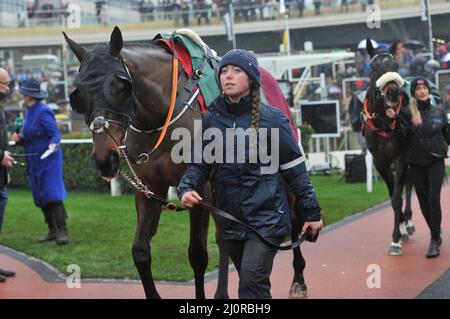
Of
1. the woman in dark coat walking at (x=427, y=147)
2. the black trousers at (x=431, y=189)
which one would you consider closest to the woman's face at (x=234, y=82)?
the woman in dark coat walking at (x=427, y=147)

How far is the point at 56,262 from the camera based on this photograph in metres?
7.52

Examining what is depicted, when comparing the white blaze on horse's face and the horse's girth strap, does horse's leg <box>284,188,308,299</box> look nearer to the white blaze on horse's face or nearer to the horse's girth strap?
the horse's girth strap

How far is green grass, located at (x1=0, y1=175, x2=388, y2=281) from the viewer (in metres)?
7.17

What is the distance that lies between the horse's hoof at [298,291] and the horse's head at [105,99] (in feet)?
7.65

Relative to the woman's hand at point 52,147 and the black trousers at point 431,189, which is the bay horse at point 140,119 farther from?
the woman's hand at point 52,147

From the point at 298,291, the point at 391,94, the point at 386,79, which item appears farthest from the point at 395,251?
the point at 298,291

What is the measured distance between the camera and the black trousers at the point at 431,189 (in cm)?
733

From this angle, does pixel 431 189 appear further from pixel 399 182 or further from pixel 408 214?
pixel 408 214

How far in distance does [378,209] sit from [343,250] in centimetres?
309

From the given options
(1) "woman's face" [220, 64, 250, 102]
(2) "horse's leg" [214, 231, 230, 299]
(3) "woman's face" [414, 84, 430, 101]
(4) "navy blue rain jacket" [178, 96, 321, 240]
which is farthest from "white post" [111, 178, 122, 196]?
(1) "woman's face" [220, 64, 250, 102]

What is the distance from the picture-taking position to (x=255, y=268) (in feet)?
12.4

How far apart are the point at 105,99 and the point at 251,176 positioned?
940 millimetres

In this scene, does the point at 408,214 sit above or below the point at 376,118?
below
